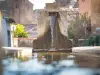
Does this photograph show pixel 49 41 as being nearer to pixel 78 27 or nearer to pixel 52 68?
pixel 78 27

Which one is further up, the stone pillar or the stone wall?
the stone pillar

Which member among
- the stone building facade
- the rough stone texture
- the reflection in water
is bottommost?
the reflection in water

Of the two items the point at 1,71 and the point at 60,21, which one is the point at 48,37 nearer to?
the point at 60,21

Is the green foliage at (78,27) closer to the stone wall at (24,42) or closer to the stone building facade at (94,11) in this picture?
the stone building facade at (94,11)

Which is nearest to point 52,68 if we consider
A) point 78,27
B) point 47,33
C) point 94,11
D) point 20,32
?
point 47,33

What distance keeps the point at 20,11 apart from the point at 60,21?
8424mm

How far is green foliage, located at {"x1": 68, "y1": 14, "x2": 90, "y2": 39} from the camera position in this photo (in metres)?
18.3

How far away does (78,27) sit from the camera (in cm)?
1864

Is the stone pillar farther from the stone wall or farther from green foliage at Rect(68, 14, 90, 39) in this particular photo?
green foliage at Rect(68, 14, 90, 39)

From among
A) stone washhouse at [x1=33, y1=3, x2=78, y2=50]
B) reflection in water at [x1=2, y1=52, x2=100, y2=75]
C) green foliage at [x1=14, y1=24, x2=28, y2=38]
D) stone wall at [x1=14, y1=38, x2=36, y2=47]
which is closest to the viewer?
reflection in water at [x1=2, y1=52, x2=100, y2=75]

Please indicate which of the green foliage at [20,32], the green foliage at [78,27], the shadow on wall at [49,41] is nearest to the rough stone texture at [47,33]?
the shadow on wall at [49,41]

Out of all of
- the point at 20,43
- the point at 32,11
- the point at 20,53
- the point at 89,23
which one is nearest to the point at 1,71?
the point at 20,53

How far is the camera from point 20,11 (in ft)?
74.2

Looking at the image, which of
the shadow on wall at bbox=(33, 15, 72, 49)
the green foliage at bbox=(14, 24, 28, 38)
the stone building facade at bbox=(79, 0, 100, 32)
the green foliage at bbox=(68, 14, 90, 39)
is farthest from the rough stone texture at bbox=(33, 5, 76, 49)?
the green foliage at bbox=(14, 24, 28, 38)
